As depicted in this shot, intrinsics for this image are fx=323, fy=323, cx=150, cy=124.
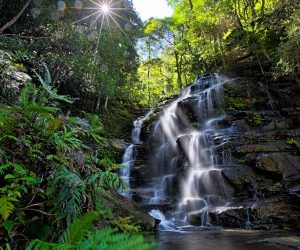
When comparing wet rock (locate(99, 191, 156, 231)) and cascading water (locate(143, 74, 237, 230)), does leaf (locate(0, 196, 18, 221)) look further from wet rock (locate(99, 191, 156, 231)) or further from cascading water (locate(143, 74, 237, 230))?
cascading water (locate(143, 74, 237, 230))

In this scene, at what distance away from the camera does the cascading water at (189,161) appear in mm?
10938

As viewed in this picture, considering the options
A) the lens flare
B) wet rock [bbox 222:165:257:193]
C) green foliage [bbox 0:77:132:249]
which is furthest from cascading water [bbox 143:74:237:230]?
green foliage [bbox 0:77:132:249]

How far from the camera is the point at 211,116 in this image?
1720cm

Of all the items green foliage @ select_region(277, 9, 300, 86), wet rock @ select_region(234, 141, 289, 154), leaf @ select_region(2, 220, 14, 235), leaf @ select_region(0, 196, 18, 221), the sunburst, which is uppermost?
the sunburst

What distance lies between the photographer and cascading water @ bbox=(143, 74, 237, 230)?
10.9 meters

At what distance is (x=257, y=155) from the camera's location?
1181cm

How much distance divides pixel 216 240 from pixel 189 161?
6.08 metres

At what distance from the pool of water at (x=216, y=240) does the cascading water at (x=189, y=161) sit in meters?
1.27

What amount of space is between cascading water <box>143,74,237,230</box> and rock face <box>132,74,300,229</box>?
14 centimetres

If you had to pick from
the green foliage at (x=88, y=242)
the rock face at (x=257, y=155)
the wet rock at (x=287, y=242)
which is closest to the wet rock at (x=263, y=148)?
the rock face at (x=257, y=155)

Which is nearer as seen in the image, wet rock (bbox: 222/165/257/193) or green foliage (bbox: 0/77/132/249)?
green foliage (bbox: 0/77/132/249)

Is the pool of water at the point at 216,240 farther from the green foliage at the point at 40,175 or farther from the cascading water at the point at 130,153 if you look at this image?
the cascading water at the point at 130,153

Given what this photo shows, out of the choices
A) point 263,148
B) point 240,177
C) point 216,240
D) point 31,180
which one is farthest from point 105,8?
point 31,180

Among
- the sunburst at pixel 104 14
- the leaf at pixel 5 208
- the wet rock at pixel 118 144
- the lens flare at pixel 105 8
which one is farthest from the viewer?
the wet rock at pixel 118 144
